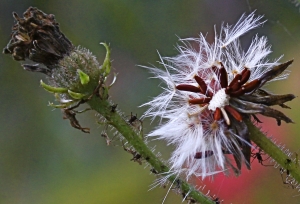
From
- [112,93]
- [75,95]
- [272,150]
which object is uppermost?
[112,93]

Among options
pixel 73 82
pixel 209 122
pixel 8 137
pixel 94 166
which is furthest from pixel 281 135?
pixel 8 137

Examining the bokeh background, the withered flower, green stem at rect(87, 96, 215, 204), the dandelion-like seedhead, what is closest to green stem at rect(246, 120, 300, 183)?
the dandelion-like seedhead

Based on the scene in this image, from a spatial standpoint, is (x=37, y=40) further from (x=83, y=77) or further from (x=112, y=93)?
(x=112, y=93)

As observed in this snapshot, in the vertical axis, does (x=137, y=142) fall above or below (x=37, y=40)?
below

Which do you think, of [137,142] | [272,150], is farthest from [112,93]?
[272,150]

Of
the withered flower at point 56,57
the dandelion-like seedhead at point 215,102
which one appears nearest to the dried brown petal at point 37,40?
the withered flower at point 56,57

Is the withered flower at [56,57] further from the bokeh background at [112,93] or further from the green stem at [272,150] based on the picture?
the bokeh background at [112,93]
